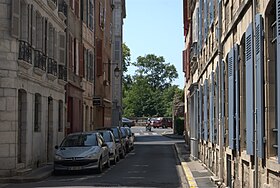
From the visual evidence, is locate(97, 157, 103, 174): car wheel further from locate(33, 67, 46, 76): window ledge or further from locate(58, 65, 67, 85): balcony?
locate(58, 65, 67, 85): balcony

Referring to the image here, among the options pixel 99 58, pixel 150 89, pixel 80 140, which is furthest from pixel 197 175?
pixel 150 89

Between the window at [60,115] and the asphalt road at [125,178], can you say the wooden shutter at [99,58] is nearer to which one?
the window at [60,115]

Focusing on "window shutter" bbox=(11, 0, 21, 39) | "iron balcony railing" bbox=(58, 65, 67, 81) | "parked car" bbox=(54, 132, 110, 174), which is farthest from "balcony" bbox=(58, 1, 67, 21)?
"window shutter" bbox=(11, 0, 21, 39)

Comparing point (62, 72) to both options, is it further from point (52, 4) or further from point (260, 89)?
point (260, 89)

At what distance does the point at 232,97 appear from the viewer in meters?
12.4

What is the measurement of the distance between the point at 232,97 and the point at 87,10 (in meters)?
25.7

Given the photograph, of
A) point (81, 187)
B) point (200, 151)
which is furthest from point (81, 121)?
point (81, 187)

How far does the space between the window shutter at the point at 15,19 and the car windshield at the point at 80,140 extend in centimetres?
476

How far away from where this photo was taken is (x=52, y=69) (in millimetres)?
25156

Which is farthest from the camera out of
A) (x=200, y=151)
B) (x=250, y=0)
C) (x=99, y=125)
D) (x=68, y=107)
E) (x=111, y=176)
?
(x=99, y=125)

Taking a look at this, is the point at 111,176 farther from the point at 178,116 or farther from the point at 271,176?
the point at 178,116

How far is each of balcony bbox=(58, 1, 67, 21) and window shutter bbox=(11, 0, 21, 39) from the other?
754 cm

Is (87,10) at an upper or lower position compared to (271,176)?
upper

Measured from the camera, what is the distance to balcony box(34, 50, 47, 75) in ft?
71.8
